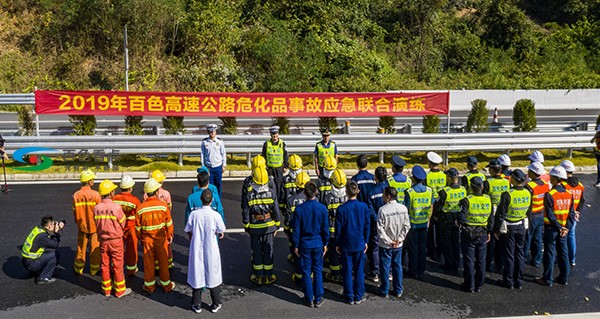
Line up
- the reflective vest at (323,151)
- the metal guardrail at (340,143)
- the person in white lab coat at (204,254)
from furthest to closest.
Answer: the metal guardrail at (340,143) → the reflective vest at (323,151) → the person in white lab coat at (204,254)

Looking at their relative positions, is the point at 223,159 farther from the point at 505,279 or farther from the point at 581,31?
the point at 581,31

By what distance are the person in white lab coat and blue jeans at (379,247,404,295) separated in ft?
7.07

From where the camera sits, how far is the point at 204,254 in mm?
6859

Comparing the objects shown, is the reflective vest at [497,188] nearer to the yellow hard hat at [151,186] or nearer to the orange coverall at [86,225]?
the yellow hard hat at [151,186]

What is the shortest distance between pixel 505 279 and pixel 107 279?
5.43 m

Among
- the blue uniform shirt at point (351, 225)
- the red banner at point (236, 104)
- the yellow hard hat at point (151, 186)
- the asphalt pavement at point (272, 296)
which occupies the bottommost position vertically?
the asphalt pavement at point (272, 296)

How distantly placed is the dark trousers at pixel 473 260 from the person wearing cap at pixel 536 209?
988 mm

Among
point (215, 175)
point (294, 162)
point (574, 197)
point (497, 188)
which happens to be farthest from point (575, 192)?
point (215, 175)

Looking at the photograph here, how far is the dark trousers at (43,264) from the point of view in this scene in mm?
7438

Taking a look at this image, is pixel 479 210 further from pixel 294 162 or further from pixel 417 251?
pixel 294 162

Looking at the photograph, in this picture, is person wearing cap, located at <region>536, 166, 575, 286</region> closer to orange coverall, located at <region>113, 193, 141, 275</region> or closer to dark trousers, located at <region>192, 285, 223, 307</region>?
dark trousers, located at <region>192, 285, 223, 307</region>

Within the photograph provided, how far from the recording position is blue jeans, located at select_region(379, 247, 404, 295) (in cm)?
724

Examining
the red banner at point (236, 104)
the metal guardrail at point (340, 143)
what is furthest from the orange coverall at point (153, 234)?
the red banner at point (236, 104)

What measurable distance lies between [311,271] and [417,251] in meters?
1.76
